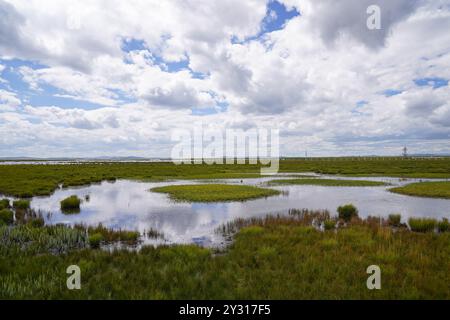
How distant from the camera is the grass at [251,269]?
332 inches

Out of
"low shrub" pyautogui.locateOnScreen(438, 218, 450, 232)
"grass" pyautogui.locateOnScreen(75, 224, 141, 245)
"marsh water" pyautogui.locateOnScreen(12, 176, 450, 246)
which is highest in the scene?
"low shrub" pyautogui.locateOnScreen(438, 218, 450, 232)

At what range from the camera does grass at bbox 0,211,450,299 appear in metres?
8.44

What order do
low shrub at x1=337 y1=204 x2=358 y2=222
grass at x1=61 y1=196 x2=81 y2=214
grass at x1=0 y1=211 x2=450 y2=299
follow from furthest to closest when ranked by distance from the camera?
grass at x1=61 y1=196 x2=81 y2=214
low shrub at x1=337 y1=204 x2=358 y2=222
grass at x1=0 y1=211 x2=450 y2=299

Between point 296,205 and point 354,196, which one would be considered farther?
point 354,196

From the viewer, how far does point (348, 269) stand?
10086 millimetres

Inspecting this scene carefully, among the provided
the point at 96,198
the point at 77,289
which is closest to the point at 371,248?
the point at 77,289

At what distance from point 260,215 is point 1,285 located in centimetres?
1646

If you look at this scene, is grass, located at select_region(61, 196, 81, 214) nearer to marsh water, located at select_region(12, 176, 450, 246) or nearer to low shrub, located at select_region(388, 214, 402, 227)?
marsh water, located at select_region(12, 176, 450, 246)

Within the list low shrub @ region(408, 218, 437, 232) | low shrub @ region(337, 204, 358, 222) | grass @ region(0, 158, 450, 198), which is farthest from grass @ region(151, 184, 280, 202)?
grass @ region(0, 158, 450, 198)

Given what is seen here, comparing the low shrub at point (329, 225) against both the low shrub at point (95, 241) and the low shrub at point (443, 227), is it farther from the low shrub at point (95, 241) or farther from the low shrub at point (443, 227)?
the low shrub at point (95, 241)

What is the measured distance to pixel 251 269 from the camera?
10.4 metres

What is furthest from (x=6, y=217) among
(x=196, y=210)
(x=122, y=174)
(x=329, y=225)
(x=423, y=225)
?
(x=122, y=174)

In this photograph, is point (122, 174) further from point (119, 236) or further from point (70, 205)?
point (119, 236)
